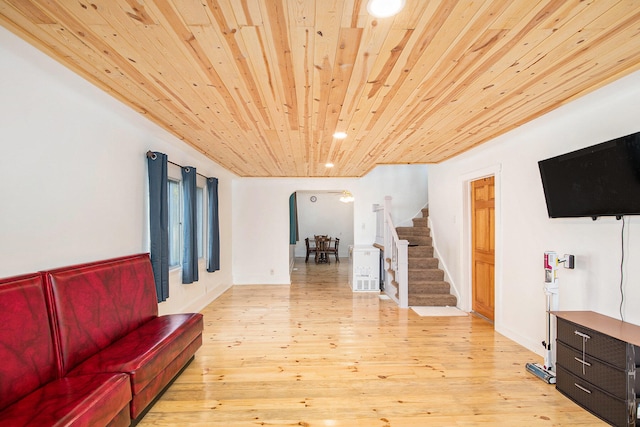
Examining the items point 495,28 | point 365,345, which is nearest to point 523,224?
point 365,345

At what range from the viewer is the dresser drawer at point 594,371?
1.98 meters

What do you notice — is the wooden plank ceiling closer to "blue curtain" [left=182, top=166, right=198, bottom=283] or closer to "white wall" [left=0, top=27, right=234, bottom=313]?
"white wall" [left=0, top=27, right=234, bottom=313]

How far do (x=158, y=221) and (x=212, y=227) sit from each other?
6.59 ft

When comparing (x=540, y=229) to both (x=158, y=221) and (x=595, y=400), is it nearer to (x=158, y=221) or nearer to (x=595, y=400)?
(x=595, y=400)

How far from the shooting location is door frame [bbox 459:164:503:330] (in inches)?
149

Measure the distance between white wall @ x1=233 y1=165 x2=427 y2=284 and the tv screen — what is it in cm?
404

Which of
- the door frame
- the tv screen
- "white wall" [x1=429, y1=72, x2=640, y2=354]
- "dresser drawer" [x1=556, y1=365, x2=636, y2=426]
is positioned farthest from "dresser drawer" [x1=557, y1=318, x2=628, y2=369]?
the door frame

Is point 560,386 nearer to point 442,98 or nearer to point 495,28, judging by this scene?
point 442,98

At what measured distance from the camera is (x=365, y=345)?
344cm

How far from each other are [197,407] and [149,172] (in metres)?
2.32

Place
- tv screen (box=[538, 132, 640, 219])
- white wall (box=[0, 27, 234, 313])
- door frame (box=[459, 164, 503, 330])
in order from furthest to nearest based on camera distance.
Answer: door frame (box=[459, 164, 503, 330]) → tv screen (box=[538, 132, 640, 219]) → white wall (box=[0, 27, 234, 313])

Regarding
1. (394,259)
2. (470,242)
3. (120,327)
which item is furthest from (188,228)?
(470,242)

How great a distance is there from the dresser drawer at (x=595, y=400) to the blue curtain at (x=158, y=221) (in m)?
3.83

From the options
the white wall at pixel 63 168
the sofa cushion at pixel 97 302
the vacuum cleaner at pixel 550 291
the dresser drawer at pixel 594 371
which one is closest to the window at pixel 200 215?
the white wall at pixel 63 168
